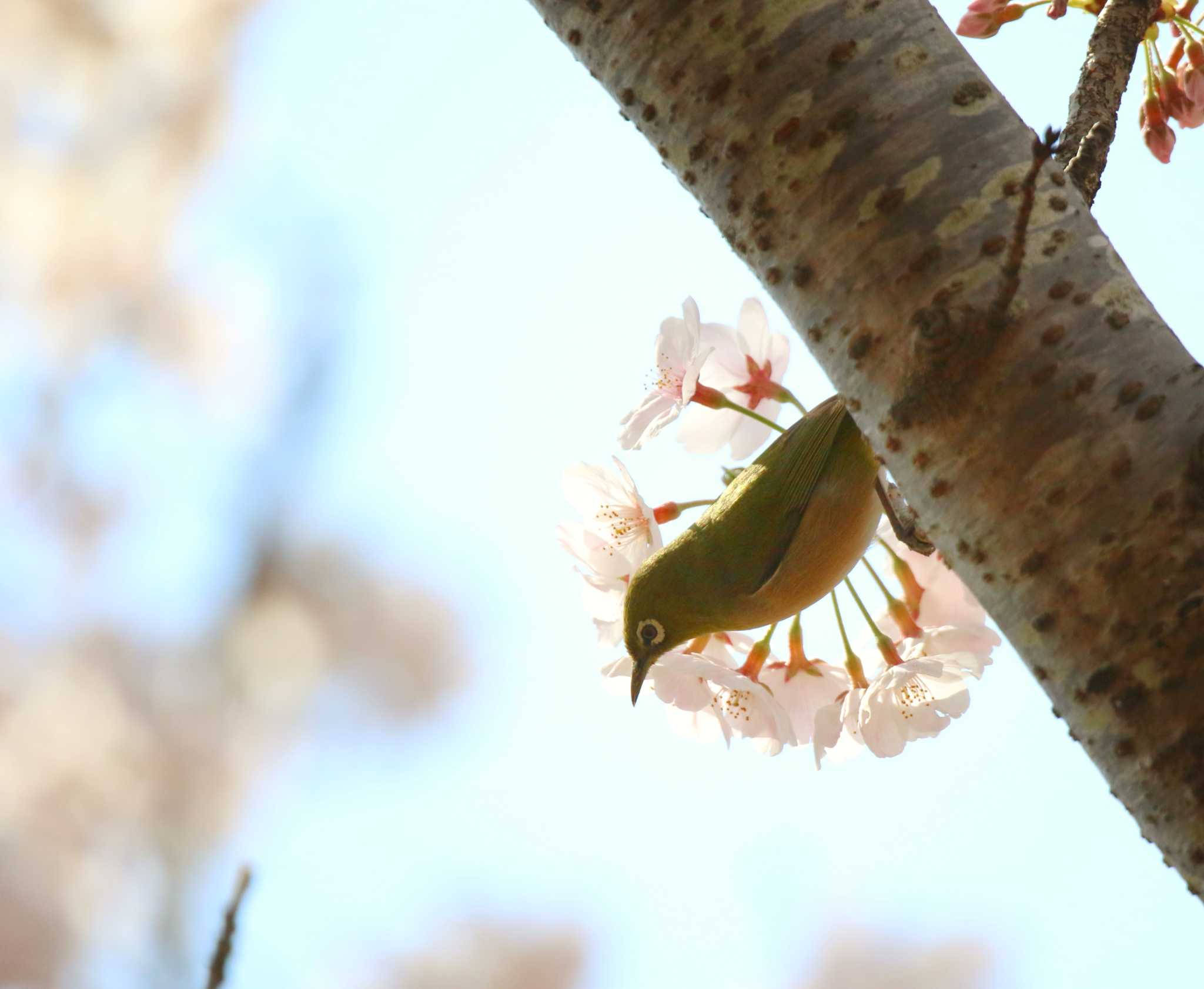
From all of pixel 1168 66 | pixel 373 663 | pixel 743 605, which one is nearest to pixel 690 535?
pixel 743 605

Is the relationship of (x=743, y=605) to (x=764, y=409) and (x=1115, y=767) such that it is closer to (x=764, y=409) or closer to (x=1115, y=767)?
(x=764, y=409)

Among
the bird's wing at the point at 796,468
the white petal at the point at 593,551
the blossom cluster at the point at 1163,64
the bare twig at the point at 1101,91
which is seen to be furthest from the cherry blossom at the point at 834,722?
the blossom cluster at the point at 1163,64

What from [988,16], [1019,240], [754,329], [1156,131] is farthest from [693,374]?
[1156,131]

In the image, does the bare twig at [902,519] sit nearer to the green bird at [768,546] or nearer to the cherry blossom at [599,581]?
the green bird at [768,546]

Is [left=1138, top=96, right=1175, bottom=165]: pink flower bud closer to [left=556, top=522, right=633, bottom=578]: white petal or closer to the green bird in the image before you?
the green bird

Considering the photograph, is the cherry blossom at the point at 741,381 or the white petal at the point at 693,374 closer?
the white petal at the point at 693,374

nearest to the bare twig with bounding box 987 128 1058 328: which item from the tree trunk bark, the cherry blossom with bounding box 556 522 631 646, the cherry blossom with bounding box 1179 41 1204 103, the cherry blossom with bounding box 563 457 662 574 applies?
the tree trunk bark
